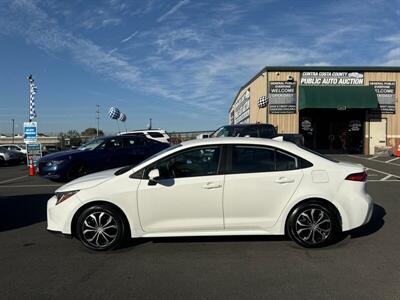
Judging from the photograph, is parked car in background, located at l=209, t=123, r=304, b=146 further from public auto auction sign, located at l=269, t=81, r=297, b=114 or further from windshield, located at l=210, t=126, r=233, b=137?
public auto auction sign, located at l=269, t=81, r=297, b=114

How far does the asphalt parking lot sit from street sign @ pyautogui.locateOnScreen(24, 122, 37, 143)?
1415 cm

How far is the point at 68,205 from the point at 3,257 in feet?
3.53

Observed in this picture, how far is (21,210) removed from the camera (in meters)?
9.04

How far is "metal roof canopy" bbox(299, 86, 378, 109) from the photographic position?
27.5 metres

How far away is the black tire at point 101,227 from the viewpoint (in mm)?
5762

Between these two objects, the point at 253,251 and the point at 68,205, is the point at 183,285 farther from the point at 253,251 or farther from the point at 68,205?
the point at 68,205

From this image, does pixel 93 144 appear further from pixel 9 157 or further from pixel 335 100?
pixel 335 100

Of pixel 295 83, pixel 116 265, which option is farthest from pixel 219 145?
pixel 295 83

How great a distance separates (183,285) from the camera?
4543 mm

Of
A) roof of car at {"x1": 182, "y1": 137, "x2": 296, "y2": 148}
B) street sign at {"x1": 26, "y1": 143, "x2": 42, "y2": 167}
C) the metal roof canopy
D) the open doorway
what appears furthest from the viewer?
the open doorway

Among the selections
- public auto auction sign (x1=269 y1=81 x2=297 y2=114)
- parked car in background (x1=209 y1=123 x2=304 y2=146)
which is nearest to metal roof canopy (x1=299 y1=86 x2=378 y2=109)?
public auto auction sign (x1=269 y1=81 x2=297 y2=114)

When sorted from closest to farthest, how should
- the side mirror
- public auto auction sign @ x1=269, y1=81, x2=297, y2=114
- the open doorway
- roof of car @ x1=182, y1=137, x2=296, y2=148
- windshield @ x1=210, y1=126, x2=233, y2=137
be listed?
1. the side mirror
2. roof of car @ x1=182, y1=137, x2=296, y2=148
3. windshield @ x1=210, y1=126, x2=233, y2=137
4. public auto auction sign @ x1=269, y1=81, x2=297, y2=114
5. the open doorway

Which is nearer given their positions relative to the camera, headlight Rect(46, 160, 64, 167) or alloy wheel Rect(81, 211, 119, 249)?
alloy wheel Rect(81, 211, 119, 249)

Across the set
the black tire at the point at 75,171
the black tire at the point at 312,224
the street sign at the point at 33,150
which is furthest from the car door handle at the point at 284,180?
the street sign at the point at 33,150
